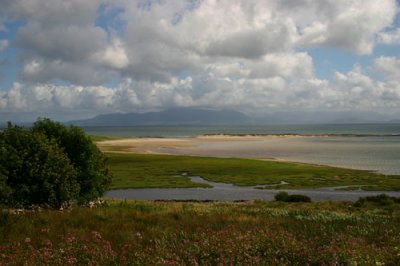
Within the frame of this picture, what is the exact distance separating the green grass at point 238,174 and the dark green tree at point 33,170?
126 feet

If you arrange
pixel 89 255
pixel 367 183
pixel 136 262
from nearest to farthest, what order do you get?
pixel 136 262
pixel 89 255
pixel 367 183

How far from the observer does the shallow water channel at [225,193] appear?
5316cm

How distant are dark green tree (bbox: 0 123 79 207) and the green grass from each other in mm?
38539

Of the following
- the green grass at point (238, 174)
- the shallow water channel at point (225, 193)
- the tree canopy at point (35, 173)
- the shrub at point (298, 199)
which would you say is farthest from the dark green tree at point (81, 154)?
the green grass at point (238, 174)

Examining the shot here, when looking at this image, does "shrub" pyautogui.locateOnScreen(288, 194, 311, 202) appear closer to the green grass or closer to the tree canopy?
the green grass

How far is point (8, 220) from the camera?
42.9ft

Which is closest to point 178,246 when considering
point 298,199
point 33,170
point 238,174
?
point 33,170

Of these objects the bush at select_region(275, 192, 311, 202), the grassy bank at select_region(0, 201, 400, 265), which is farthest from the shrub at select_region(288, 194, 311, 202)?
the grassy bank at select_region(0, 201, 400, 265)

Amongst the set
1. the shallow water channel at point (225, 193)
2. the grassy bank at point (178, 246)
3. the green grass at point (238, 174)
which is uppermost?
the grassy bank at point (178, 246)

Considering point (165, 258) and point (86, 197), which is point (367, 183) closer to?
point (86, 197)

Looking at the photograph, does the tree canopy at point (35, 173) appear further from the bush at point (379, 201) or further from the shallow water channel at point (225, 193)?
the bush at point (379, 201)

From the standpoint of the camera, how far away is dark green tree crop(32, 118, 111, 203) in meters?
27.0

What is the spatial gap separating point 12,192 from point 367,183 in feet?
181

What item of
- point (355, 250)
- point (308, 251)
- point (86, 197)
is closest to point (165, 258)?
point (308, 251)
